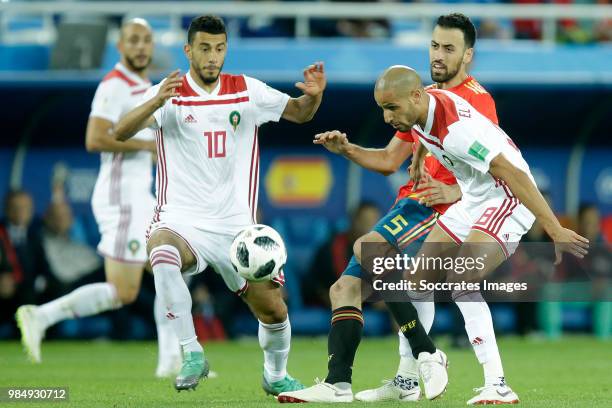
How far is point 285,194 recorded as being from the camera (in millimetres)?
16297

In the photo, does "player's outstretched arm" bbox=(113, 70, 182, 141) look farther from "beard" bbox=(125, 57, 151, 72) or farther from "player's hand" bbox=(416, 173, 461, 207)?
"beard" bbox=(125, 57, 151, 72)

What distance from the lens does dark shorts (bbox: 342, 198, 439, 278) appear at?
7.88 metres

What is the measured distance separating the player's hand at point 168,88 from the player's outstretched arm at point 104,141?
10.0ft

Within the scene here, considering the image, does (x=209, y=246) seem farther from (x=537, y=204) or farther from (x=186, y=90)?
(x=537, y=204)

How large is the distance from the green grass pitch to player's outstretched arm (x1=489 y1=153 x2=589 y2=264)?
1.04 meters

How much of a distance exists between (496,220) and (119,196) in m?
4.34

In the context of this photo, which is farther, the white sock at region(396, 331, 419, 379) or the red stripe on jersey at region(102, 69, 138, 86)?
the red stripe on jersey at region(102, 69, 138, 86)

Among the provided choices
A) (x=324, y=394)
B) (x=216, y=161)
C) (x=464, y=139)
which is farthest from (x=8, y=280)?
(x=464, y=139)

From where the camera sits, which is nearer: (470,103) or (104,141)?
(470,103)

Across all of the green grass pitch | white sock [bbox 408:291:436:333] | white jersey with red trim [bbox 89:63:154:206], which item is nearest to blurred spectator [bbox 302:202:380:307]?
the green grass pitch

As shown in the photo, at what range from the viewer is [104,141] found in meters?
10.7

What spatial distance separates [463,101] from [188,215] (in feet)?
6.32

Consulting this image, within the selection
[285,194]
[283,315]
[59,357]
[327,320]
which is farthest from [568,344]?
[283,315]

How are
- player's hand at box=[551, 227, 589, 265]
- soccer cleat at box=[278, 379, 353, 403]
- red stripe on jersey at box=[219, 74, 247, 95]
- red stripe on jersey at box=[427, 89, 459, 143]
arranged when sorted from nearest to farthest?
player's hand at box=[551, 227, 589, 265]
red stripe on jersey at box=[427, 89, 459, 143]
soccer cleat at box=[278, 379, 353, 403]
red stripe on jersey at box=[219, 74, 247, 95]
